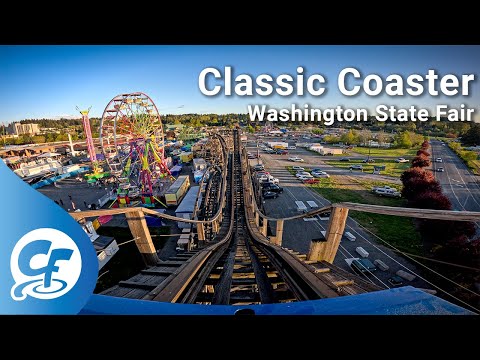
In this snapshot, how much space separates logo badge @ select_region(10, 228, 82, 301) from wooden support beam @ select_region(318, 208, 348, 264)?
4.46ft

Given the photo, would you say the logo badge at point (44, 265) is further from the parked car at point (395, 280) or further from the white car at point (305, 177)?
the white car at point (305, 177)

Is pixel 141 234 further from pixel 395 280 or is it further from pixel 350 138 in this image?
pixel 350 138

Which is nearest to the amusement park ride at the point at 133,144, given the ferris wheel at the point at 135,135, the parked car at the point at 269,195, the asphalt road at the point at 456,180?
the ferris wheel at the point at 135,135

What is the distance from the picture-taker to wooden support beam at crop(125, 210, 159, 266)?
1384 millimetres

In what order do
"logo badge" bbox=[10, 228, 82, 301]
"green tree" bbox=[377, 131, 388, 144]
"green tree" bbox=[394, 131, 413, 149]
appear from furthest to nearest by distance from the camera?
"green tree" bbox=[377, 131, 388, 144]
"green tree" bbox=[394, 131, 413, 149]
"logo badge" bbox=[10, 228, 82, 301]

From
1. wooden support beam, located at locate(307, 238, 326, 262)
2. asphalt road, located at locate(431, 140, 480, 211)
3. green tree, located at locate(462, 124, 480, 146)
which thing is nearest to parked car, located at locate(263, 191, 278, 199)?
asphalt road, located at locate(431, 140, 480, 211)

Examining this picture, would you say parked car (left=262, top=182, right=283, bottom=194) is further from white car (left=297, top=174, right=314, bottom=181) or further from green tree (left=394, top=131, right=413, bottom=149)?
green tree (left=394, top=131, right=413, bottom=149)

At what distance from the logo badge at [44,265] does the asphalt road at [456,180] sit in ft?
28.4

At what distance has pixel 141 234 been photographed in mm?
1475

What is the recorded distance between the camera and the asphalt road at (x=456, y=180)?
713 centimetres

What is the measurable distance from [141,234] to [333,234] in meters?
→ 1.27

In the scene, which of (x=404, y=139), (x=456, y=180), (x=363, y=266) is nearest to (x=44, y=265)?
(x=363, y=266)
